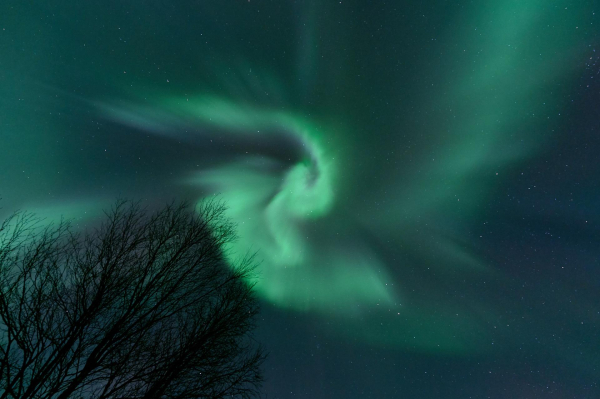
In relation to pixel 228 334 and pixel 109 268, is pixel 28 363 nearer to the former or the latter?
pixel 109 268

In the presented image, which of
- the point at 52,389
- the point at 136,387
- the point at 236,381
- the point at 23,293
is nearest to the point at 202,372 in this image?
the point at 236,381

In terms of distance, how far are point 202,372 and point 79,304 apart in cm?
228

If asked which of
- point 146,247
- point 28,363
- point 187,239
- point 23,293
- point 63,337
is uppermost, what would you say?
point 187,239

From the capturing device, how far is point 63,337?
4.77m

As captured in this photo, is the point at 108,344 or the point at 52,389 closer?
the point at 52,389

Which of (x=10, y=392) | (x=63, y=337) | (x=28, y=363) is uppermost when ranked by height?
(x=63, y=337)

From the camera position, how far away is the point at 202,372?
5543 mm

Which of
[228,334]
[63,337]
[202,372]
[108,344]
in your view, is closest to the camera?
[63,337]

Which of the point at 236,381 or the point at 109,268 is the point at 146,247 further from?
the point at 236,381

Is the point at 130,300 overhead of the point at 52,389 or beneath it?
overhead

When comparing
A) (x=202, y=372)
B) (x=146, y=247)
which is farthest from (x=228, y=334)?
(x=146, y=247)

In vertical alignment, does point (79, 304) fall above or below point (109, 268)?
below

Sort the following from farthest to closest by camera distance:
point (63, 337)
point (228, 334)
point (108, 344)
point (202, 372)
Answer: point (228, 334)
point (202, 372)
point (108, 344)
point (63, 337)

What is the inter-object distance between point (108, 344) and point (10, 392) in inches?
47.2
